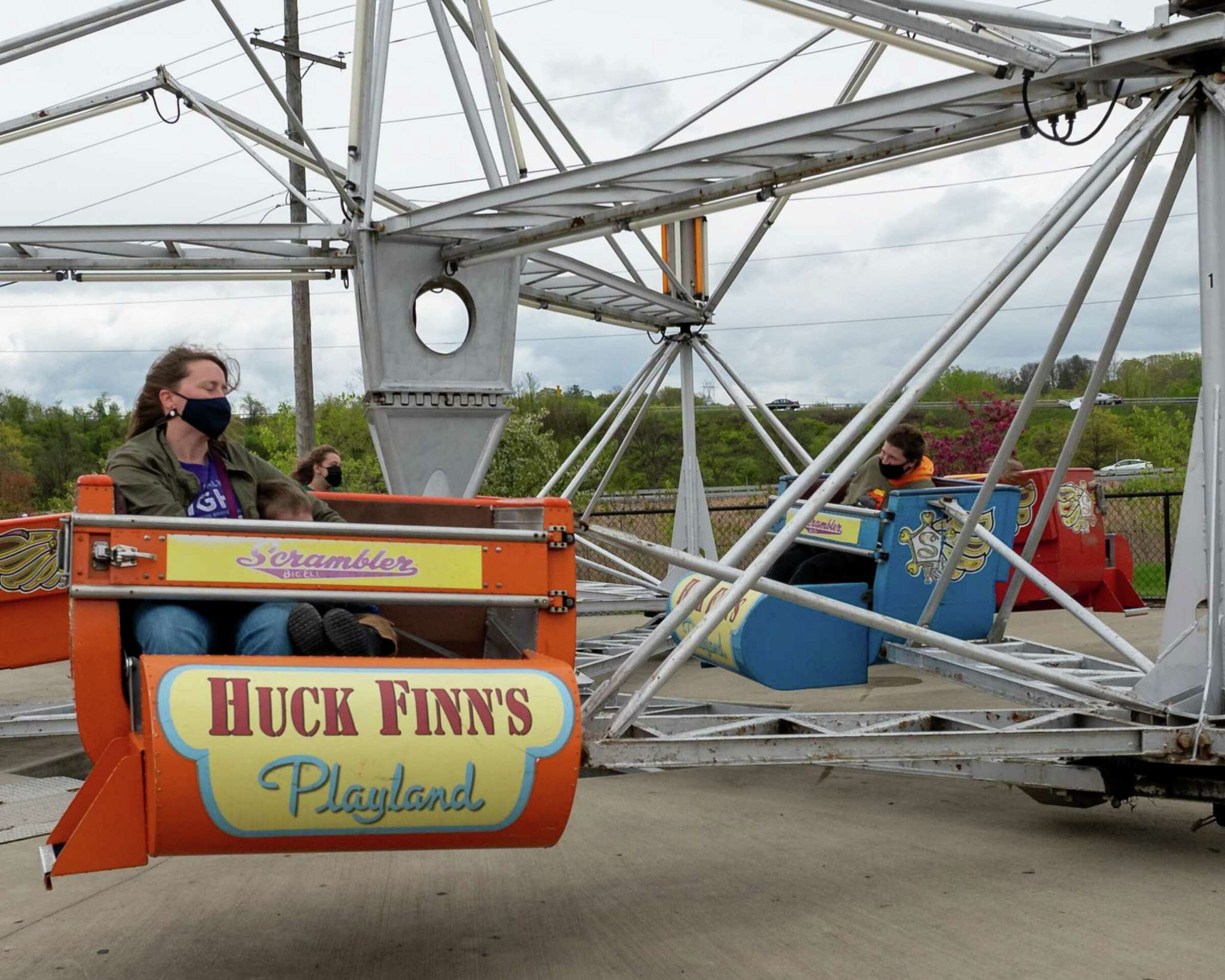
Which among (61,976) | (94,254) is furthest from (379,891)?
(94,254)

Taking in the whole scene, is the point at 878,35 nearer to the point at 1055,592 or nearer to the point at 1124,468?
the point at 1055,592

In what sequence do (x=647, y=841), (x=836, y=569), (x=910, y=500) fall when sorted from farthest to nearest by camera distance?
(x=836, y=569)
(x=910, y=500)
(x=647, y=841)

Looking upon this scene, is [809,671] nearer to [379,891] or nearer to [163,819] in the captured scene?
[379,891]

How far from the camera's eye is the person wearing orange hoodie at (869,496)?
7.37 metres

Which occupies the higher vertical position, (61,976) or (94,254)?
(94,254)

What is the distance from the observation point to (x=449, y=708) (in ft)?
11.4

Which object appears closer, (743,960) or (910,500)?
(743,960)

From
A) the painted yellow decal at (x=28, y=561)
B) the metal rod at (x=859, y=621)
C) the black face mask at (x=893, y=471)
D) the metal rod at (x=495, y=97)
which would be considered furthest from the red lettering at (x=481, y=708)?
the metal rod at (x=495, y=97)

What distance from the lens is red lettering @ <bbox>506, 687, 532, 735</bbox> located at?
3508mm

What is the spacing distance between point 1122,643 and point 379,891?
349 cm

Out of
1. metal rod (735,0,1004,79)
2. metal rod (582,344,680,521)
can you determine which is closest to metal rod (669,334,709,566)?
metal rod (582,344,680,521)

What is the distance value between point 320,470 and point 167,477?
4487 mm

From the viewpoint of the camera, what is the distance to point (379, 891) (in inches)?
183

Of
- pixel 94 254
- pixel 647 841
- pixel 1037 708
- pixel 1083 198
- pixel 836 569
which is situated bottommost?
pixel 647 841
